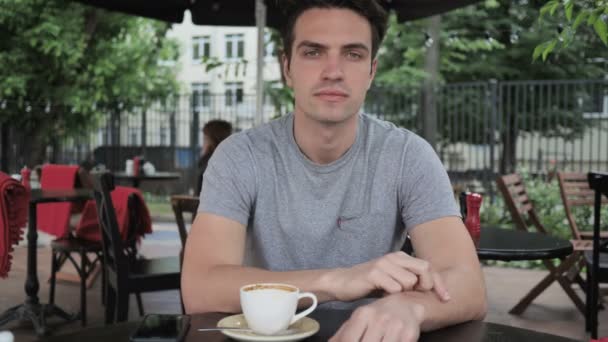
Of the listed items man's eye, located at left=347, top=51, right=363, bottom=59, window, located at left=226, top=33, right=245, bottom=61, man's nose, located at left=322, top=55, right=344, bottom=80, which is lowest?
man's nose, located at left=322, top=55, right=344, bottom=80

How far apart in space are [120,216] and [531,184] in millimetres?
6463

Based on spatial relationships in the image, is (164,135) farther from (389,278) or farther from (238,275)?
(389,278)

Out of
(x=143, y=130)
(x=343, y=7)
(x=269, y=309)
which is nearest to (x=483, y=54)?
(x=143, y=130)

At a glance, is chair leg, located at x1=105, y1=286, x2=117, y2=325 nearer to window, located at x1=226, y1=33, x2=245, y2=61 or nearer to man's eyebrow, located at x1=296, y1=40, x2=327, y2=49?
man's eyebrow, located at x1=296, y1=40, x2=327, y2=49

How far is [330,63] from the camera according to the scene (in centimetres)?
192

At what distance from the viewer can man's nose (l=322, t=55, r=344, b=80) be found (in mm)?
1883

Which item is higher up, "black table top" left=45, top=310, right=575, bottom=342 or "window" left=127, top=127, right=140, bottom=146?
"window" left=127, top=127, right=140, bottom=146

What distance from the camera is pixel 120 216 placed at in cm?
489

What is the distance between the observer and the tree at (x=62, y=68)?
1370 cm

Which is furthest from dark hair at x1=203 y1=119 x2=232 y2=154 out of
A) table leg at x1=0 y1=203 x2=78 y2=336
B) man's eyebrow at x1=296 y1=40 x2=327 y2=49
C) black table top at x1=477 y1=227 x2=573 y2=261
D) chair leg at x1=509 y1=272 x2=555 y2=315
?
man's eyebrow at x1=296 y1=40 x2=327 y2=49

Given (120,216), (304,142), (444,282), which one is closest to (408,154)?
(304,142)

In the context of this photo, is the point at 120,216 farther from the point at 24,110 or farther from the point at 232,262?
the point at 24,110

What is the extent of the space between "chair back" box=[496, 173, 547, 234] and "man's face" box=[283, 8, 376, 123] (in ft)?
11.2

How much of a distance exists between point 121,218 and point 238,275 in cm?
343
